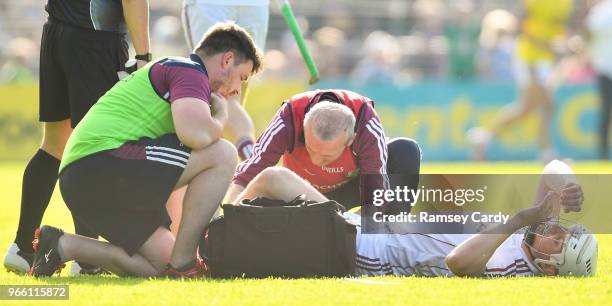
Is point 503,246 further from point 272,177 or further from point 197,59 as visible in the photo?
point 197,59

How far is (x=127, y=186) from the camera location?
6.01m

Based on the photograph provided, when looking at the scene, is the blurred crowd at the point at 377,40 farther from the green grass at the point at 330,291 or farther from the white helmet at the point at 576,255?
the green grass at the point at 330,291

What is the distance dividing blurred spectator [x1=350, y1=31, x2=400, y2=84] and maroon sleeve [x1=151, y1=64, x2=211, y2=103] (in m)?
13.3

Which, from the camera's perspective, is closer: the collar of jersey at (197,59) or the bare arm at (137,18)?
the collar of jersey at (197,59)

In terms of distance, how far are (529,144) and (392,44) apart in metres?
3.10

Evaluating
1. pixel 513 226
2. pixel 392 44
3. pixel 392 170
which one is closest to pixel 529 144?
pixel 392 44

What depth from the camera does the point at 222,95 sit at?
640 centimetres

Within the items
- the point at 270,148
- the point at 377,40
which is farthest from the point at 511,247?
the point at 377,40

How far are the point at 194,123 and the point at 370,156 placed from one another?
1259 mm

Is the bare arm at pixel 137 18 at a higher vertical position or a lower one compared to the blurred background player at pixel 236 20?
higher

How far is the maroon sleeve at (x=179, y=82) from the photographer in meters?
5.96

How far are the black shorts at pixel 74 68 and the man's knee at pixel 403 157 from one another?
64.8 inches

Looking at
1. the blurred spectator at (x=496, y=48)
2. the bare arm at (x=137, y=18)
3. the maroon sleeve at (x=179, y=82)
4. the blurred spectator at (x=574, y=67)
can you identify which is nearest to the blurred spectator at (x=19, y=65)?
the blurred spectator at (x=496, y=48)

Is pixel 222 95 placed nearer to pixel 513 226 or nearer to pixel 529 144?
pixel 513 226
